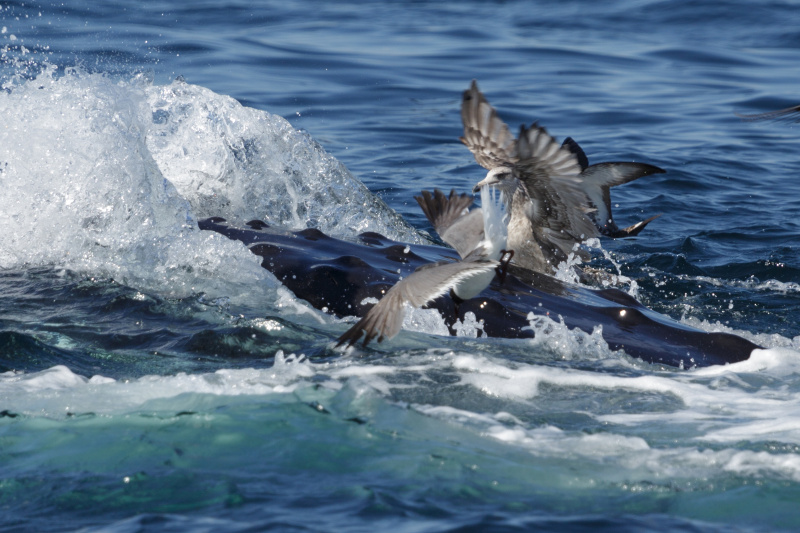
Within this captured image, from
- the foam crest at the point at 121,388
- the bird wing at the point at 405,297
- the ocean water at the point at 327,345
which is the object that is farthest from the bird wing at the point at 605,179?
the foam crest at the point at 121,388

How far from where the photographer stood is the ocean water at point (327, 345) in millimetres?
2908

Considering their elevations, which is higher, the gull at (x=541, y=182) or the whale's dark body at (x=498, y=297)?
the gull at (x=541, y=182)

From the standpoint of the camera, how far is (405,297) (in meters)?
4.06

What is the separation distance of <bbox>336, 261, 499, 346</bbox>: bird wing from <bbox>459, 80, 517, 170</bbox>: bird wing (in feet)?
3.60

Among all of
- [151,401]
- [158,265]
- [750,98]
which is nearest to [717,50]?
[750,98]

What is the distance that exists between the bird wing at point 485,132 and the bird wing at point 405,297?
1.10 metres

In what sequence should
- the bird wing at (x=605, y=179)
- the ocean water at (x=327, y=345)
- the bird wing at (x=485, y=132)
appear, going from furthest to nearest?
the bird wing at (x=605, y=179)
the bird wing at (x=485, y=132)
the ocean water at (x=327, y=345)

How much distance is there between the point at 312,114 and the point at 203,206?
16.6 ft

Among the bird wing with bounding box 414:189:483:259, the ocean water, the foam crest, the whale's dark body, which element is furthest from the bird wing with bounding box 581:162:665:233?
the foam crest

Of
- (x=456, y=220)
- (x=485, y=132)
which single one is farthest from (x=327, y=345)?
(x=456, y=220)

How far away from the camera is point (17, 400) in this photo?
3695 millimetres

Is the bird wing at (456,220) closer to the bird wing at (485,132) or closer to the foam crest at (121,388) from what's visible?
the bird wing at (485,132)

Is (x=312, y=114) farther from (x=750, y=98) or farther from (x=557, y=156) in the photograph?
(x=557, y=156)

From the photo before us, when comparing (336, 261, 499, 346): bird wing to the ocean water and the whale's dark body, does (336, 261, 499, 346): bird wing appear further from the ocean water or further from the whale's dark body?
the whale's dark body
